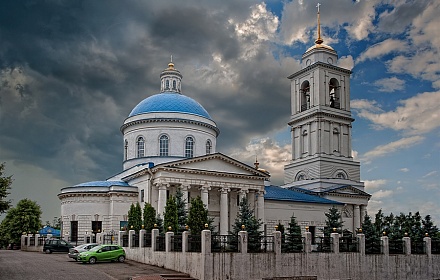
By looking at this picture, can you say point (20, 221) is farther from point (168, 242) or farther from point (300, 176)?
point (168, 242)

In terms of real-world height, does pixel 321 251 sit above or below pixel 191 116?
below

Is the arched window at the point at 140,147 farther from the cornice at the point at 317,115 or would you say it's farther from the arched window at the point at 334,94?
the arched window at the point at 334,94

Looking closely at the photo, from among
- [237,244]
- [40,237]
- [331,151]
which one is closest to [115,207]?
[40,237]

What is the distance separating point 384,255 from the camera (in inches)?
1384

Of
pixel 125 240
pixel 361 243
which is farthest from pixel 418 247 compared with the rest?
pixel 125 240

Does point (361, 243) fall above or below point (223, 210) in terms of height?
below

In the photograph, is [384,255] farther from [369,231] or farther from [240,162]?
[240,162]

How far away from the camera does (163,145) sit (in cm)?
5297

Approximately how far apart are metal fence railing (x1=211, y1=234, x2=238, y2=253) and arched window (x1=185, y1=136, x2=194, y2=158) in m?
25.0

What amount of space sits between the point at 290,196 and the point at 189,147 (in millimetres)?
11386

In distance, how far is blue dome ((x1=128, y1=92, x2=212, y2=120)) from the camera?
178 feet

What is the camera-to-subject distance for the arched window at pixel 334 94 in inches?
2468

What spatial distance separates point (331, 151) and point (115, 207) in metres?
25.8

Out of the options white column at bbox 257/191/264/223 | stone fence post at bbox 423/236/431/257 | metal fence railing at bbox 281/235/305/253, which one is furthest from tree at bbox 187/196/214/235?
stone fence post at bbox 423/236/431/257
